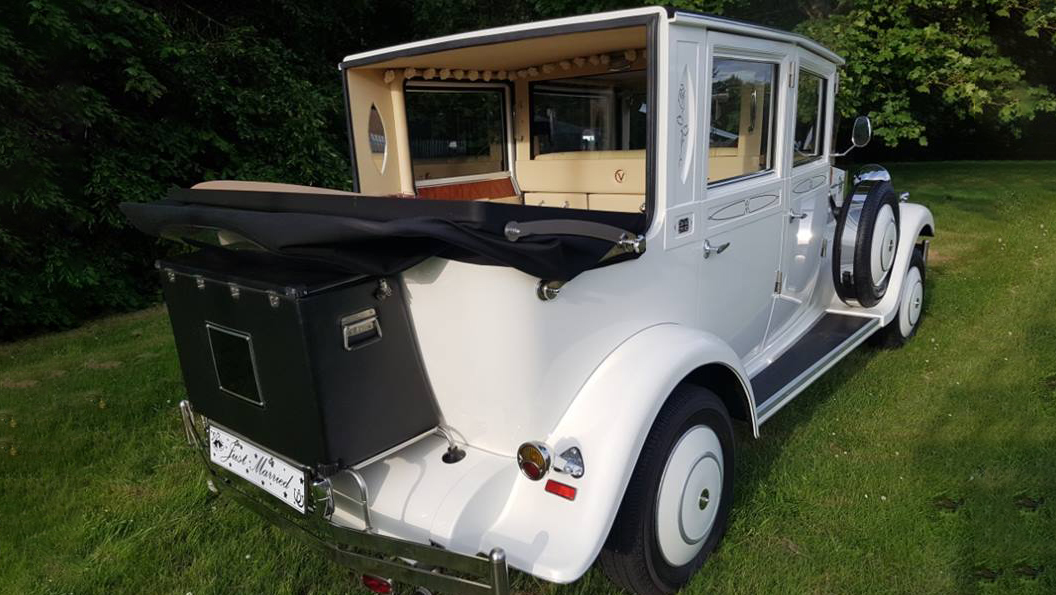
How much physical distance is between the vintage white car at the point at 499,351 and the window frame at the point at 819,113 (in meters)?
0.32

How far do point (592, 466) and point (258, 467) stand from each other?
1.19 meters

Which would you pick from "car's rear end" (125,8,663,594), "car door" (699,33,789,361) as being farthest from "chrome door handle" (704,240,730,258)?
"car's rear end" (125,8,663,594)

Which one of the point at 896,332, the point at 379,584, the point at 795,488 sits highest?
the point at 379,584

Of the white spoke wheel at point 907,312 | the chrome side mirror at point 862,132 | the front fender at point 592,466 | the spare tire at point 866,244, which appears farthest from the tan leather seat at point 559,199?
the white spoke wheel at point 907,312

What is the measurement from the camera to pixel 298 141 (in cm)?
854

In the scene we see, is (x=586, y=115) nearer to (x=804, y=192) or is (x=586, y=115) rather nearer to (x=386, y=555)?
(x=804, y=192)

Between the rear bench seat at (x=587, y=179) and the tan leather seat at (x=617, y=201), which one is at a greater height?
the rear bench seat at (x=587, y=179)

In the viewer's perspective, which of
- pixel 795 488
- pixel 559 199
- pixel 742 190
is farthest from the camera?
pixel 559 199

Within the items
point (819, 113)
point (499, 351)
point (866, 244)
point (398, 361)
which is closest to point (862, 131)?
point (819, 113)

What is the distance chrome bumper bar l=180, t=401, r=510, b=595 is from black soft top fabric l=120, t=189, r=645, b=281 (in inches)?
29.9

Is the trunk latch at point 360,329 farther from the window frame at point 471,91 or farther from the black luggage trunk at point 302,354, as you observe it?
the window frame at point 471,91

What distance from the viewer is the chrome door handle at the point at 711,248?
2.94 metres

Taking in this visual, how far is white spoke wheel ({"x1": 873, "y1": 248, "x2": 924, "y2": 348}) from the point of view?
16.2 feet

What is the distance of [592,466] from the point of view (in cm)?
219
